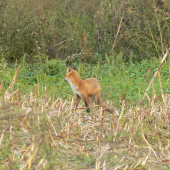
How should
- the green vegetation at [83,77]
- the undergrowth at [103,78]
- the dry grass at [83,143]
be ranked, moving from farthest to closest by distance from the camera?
the undergrowth at [103,78] → the green vegetation at [83,77] → the dry grass at [83,143]

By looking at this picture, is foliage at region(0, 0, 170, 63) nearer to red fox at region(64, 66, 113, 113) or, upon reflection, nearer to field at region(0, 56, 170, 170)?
red fox at region(64, 66, 113, 113)

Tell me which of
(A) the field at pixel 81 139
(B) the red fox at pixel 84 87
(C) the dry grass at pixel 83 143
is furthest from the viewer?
(B) the red fox at pixel 84 87

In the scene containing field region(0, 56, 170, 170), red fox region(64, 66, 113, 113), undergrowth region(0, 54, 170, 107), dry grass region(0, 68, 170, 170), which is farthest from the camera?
undergrowth region(0, 54, 170, 107)

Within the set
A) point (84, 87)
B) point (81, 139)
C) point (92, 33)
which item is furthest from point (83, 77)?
point (81, 139)

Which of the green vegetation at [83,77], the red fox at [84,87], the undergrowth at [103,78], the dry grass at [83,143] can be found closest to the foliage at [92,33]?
the green vegetation at [83,77]

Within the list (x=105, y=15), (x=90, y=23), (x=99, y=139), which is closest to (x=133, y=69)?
(x=105, y=15)

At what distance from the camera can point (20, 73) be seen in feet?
25.4

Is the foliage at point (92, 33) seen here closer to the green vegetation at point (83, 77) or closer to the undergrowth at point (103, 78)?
the green vegetation at point (83, 77)

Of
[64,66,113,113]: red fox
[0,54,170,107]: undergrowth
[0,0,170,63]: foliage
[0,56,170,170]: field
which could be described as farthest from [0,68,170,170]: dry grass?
[0,0,170,63]: foliage

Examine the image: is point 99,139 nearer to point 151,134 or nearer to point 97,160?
point 97,160

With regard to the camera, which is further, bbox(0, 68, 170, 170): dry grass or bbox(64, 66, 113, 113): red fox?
bbox(64, 66, 113, 113): red fox

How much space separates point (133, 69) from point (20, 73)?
259cm

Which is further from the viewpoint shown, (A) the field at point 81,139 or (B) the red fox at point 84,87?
(B) the red fox at point 84,87

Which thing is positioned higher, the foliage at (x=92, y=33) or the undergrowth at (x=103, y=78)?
the foliage at (x=92, y=33)
